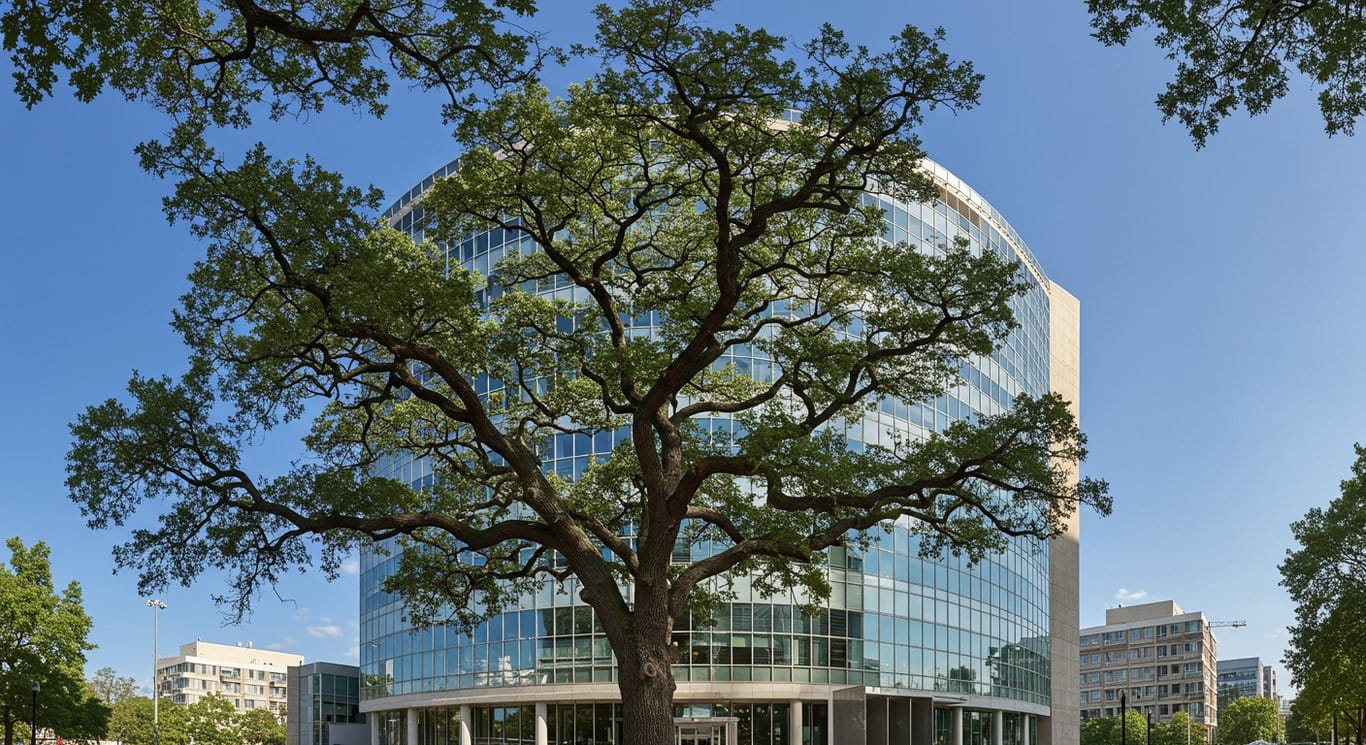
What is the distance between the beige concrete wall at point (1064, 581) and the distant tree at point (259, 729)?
74781 millimetres

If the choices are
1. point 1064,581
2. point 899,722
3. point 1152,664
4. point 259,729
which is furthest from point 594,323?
point 1152,664

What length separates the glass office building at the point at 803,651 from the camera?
45781mm

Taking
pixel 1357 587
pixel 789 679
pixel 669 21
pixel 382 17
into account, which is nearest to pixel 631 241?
pixel 669 21

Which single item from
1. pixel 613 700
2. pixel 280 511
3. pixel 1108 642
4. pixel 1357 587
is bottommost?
pixel 1108 642

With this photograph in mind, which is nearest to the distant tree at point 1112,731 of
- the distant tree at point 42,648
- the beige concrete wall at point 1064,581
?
the beige concrete wall at point 1064,581

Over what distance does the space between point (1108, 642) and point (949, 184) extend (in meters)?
127

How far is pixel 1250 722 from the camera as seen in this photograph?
5344 inches

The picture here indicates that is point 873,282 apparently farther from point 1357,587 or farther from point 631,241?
point 1357,587

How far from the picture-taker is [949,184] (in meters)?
55.5

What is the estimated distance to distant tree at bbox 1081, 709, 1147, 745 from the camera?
128000 millimetres

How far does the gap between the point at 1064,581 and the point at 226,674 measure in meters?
147

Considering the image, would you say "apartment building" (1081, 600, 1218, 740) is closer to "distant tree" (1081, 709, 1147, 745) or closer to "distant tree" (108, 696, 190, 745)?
"distant tree" (1081, 709, 1147, 745)

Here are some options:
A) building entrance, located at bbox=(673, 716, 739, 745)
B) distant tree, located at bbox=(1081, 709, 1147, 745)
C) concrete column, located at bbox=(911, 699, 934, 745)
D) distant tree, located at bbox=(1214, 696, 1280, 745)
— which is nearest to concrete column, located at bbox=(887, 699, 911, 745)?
concrete column, located at bbox=(911, 699, 934, 745)

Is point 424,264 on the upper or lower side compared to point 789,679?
upper
